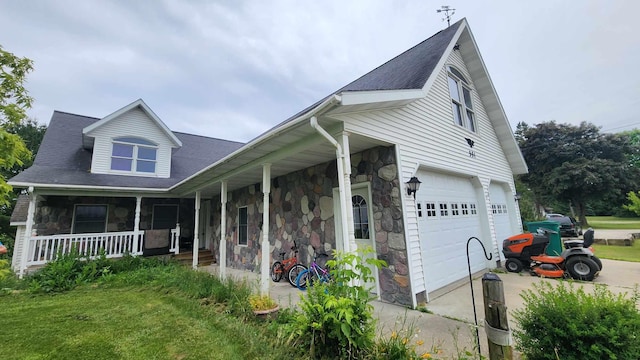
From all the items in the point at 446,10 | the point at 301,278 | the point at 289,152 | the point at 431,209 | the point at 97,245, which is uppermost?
the point at 446,10

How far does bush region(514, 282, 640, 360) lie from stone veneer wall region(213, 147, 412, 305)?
77.9 inches

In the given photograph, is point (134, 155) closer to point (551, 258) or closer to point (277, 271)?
point (277, 271)

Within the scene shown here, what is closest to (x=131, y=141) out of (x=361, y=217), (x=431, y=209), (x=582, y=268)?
(x=361, y=217)

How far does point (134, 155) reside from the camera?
984cm

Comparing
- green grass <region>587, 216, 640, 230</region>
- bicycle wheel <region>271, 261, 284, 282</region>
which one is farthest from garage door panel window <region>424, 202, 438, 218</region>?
green grass <region>587, 216, 640, 230</region>

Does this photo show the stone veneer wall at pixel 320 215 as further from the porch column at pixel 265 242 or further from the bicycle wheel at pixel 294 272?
the porch column at pixel 265 242

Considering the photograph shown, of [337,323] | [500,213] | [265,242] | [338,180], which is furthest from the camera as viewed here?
[500,213]

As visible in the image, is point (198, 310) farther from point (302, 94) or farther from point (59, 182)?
point (302, 94)

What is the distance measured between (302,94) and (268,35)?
9.75 m

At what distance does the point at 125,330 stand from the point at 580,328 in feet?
17.0

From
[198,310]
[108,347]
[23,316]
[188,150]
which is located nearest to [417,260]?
[198,310]

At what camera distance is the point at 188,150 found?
12.7m

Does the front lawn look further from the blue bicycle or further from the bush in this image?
the bush

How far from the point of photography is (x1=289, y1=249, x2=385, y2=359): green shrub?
225 cm
